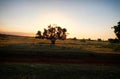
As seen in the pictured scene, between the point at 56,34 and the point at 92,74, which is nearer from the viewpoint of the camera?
the point at 92,74

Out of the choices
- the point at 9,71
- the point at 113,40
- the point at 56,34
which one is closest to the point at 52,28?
the point at 56,34

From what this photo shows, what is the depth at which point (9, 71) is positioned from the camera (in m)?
14.9

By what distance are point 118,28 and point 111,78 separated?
79.9 feet

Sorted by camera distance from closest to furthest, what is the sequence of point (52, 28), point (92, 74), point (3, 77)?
1. point (3, 77)
2. point (92, 74)
3. point (52, 28)

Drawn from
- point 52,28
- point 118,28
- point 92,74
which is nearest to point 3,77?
point 92,74

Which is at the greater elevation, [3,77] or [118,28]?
[118,28]

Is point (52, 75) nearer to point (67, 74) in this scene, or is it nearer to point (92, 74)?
point (67, 74)

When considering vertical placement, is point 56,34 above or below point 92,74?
above

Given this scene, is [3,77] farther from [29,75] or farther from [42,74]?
[42,74]

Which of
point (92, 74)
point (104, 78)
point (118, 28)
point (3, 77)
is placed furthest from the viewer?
point (118, 28)


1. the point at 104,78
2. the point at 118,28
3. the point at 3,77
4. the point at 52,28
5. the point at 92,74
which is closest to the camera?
the point at 3,77

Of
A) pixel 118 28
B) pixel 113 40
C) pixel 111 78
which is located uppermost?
pixel 118 28

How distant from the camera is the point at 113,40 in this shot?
3869 centimetres

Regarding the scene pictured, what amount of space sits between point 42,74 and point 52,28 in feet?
182
